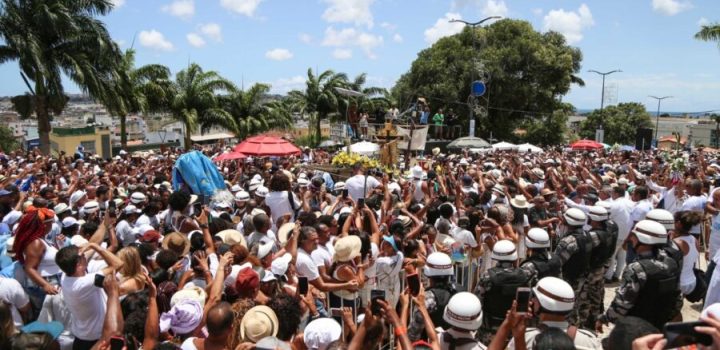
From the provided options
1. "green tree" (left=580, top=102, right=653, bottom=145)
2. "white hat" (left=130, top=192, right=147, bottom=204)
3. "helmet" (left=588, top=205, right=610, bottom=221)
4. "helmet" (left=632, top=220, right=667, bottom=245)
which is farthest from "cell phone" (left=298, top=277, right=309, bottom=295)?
"green tree" (left=580, top=102, right=653, bottom=145)

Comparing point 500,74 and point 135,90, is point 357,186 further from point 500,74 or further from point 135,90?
point 500,74

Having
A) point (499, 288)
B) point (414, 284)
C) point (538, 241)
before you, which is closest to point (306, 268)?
point (414, 284)

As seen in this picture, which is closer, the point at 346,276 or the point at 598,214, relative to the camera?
the point at 346,276

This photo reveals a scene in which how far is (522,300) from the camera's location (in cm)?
280

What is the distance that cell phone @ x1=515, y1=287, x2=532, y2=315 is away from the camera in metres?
2.79

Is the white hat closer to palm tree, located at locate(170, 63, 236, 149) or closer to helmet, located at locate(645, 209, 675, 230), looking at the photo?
helmet, located at locate(645, 209, 675, 230)

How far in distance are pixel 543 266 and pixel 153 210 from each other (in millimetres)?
4892

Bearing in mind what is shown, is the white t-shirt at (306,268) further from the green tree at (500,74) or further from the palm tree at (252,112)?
the green tree at (500,74)

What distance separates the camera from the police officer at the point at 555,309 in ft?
10.5

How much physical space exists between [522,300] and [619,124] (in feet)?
193

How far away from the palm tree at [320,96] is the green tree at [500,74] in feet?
16.7

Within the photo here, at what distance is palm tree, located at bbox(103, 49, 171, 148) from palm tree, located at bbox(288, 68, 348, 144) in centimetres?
1042

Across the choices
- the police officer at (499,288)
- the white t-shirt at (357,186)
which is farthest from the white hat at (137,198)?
the police officer at (499,288)

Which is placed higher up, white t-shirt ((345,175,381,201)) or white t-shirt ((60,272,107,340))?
white t-shirt ((345,175,381,201))
